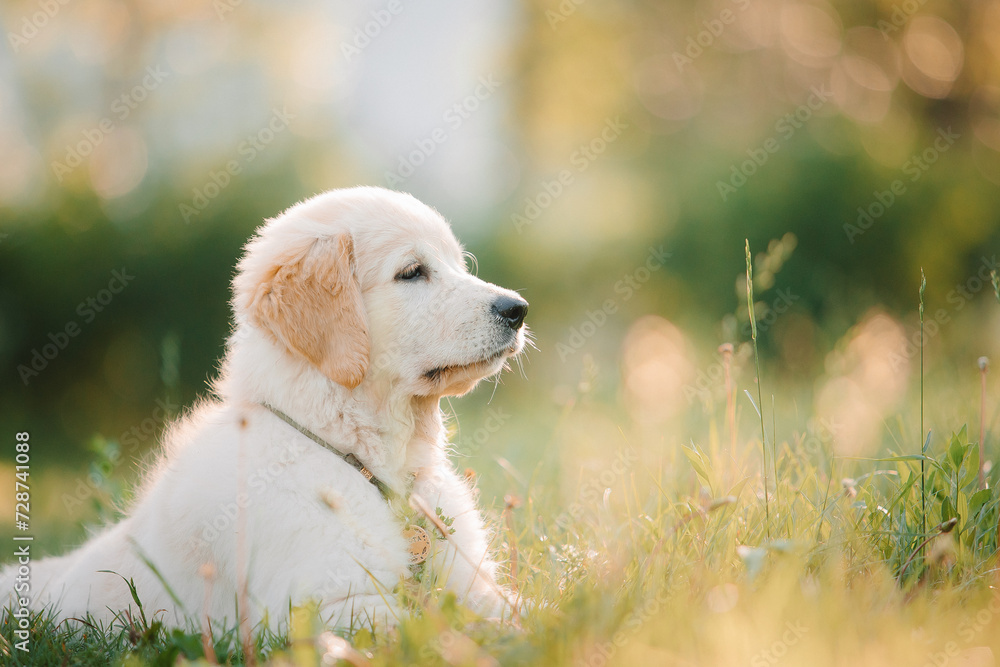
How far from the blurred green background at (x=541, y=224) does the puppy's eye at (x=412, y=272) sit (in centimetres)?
134

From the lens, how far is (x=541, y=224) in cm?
978

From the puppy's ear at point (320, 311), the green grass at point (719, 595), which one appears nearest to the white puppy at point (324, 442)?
the puppy's ear at point (320, 311)

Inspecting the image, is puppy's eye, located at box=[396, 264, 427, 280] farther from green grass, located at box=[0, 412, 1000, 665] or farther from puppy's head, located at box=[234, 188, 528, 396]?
green grass, located at box=[0, 412, 1000, 665]

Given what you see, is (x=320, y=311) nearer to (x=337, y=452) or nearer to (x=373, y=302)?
(x=373, y=302)

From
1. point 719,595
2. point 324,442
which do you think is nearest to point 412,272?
point 324,442

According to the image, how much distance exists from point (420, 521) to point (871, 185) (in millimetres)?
8383

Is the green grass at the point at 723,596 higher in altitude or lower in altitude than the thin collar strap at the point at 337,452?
higher

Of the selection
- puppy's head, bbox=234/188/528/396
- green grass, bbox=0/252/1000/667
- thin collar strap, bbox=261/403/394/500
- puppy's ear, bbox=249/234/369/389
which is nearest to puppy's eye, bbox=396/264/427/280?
puppy's head, bbox=234/188/528/396

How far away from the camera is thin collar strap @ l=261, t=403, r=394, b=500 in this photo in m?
2.72

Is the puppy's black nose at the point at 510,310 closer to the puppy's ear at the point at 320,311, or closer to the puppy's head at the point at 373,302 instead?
the puppy's head at the point at 373,302

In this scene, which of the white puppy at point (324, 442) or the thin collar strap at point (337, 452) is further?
the thin collar strap at point (337, 452)

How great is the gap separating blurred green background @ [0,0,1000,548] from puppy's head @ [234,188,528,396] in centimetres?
Result: 118

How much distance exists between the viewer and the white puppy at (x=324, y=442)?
2.47 m

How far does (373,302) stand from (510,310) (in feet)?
1.93
